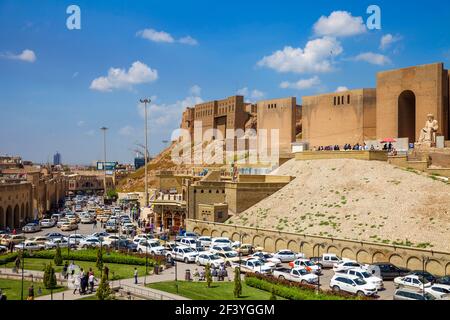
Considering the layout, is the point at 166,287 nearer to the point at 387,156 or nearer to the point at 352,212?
the point at 352,212

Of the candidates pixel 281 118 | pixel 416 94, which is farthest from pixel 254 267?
pixel 281 118

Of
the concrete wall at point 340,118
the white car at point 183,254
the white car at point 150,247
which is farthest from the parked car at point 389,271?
the concrete wall at point 340,118

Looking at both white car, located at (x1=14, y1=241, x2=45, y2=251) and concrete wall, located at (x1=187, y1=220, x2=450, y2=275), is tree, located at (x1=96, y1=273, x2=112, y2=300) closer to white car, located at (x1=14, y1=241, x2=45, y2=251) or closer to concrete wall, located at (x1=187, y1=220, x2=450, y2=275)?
concrete wall, located at (x1=187, y1=220, x2=450, y2=275)

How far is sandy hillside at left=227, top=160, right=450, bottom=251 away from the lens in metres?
32.4

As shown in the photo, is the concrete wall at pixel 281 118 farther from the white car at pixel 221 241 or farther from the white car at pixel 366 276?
the white car at pixel 366 276

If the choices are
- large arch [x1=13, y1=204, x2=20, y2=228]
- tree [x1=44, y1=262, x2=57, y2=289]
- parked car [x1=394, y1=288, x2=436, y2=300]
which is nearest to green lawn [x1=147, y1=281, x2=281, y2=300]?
tree [x1=44, y1=262, x2=57, y2=289]

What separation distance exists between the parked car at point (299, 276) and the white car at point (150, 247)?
9308mm

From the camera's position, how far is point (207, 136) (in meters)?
99.4

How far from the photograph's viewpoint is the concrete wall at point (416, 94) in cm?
5041

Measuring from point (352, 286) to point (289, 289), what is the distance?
3.04 meters

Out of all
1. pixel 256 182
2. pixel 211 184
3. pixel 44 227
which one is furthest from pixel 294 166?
pixel 44 227

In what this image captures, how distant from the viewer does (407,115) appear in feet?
184

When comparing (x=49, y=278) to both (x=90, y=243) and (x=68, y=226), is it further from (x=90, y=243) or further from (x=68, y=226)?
(x=68, y=226)

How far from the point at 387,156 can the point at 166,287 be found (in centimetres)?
2839
